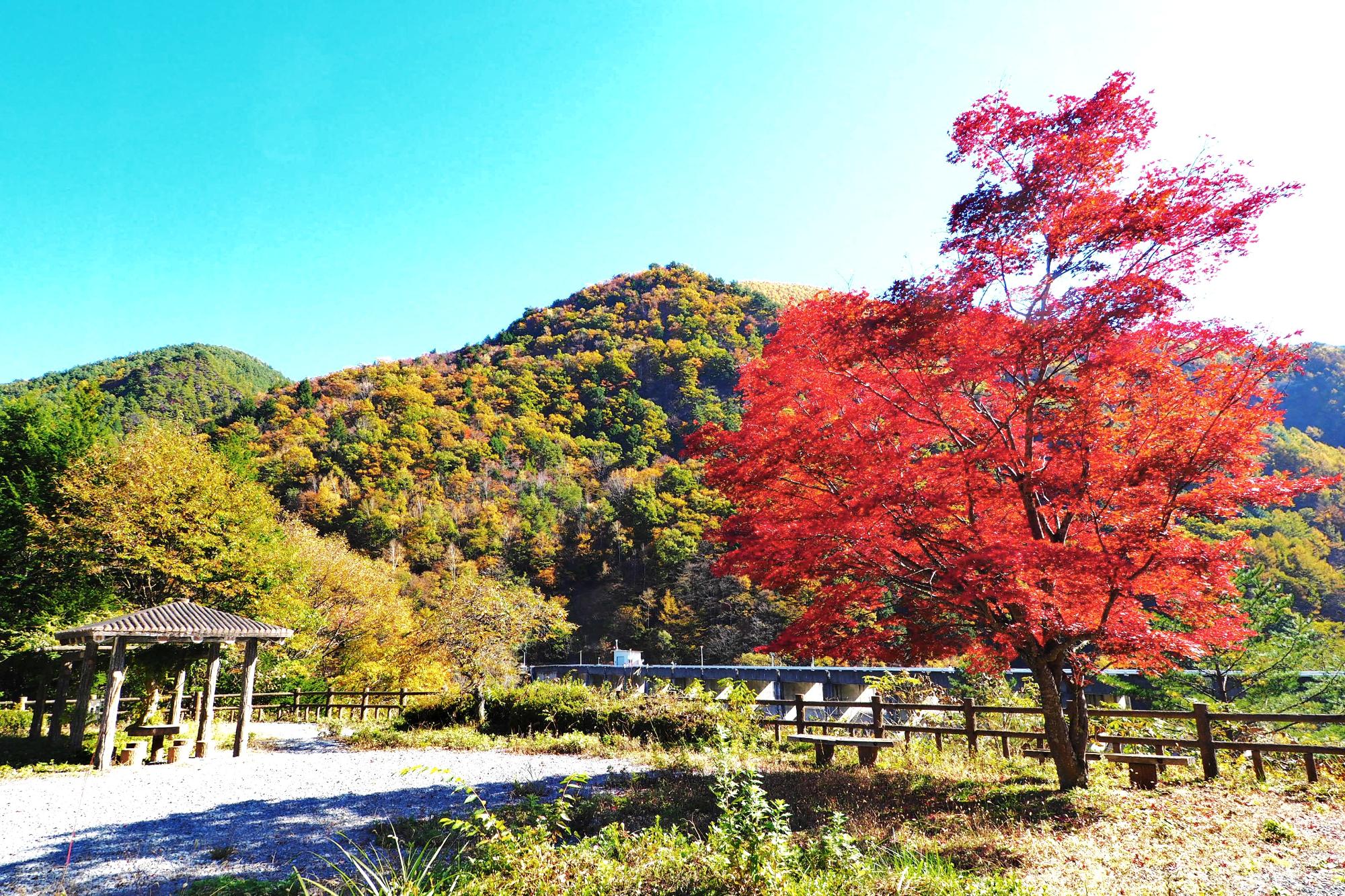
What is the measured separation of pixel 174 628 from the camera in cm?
1184

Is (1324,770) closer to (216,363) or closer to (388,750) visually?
(388,750)

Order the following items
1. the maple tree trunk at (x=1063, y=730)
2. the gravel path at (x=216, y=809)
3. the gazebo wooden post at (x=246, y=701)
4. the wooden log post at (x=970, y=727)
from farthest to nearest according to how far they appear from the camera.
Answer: the gazebo wooden post at (x=246, y=701)
the wooden log post at (x=970, y=727)
the maple tree trunk at (x=1063, y=730)
the gravel path at (x=216, y=809)

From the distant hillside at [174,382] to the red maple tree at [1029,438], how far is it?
56398 millimetres

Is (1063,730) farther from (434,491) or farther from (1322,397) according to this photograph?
(1322,397)

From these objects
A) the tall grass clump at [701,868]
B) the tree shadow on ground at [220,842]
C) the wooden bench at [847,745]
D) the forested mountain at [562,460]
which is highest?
the forested mountain at [562,460]

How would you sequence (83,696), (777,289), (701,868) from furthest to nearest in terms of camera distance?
(777,289), (83,696), (701,868)

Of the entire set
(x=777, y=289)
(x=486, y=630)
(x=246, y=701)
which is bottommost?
(x=246, y=701)

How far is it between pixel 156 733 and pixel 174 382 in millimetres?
65963

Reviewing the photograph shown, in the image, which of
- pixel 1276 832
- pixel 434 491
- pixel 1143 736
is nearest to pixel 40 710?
pixel 1276 832

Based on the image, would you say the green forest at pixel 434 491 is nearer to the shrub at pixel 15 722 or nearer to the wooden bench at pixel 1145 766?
the shrub at pixel 15 722

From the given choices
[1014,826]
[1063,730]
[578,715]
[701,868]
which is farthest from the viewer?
[578,715]

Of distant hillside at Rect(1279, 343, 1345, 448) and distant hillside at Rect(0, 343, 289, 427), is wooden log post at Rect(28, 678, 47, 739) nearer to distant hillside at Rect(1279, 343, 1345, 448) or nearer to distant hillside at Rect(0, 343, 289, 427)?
distant hillside at Rect(0, 343, 289, 427)

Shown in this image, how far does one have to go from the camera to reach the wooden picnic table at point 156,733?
40.8 feet

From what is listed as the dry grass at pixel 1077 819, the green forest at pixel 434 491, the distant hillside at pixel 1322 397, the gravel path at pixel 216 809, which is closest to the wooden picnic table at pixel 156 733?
the gravel path at pixel 216 809
